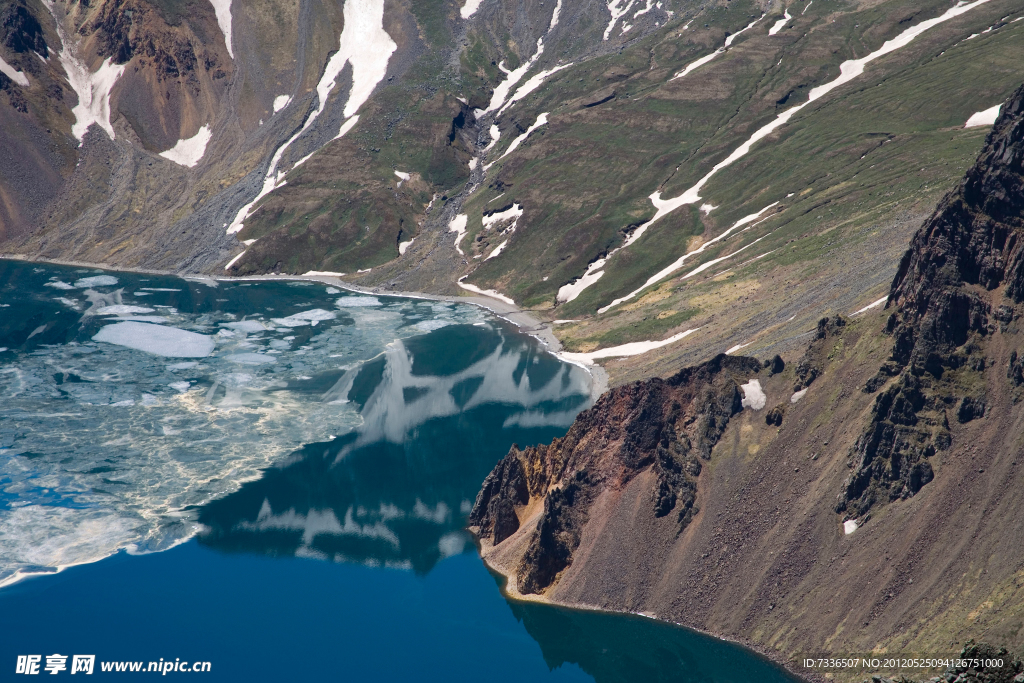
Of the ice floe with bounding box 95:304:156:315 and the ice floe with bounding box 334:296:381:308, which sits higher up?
the ice floe with bounding box 95:304:156:315

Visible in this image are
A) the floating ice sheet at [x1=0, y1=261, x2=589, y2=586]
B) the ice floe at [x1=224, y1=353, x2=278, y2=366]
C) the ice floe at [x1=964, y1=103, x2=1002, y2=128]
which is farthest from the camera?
the ice floe at [x1=964, y1=103, x2=1002, y2=128]

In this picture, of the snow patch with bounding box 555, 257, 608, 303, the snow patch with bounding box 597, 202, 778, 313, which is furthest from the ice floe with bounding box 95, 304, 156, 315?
the snow patch with bounding box 597, 202, 778, 313

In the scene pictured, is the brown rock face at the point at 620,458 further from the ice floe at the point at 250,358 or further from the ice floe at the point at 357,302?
the ice floe at the point at 357,302

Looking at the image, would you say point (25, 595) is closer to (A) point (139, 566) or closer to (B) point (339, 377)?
(A) point (139, 566)

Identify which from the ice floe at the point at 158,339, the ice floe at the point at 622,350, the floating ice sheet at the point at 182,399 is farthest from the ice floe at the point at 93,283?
the ice floe at the point at 622,350

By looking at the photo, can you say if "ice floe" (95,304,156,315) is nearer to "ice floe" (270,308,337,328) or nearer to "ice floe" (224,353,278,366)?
"ice floe" (270,308,337,328)
